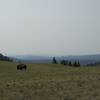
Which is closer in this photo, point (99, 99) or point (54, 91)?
point (99, 99)

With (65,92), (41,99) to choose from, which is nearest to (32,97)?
(41,99)

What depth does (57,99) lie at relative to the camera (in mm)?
19328

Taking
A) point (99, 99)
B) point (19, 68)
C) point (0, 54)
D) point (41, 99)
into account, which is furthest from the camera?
point (0, 54)

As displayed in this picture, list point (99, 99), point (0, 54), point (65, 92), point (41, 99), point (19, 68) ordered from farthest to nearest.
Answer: point (0, 54) → point (19, 68) → point (65, 92) → point (41, 99) → point (99, 99)

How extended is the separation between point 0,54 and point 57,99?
138m

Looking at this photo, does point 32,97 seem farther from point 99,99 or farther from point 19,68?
point 19,68

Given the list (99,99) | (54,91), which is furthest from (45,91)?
(99,99)

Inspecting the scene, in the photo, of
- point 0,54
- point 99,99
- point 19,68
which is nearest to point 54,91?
point 99,99

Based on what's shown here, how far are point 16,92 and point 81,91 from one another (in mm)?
4311

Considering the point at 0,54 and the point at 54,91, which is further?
the point at 0,54

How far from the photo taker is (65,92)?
71.8 ft

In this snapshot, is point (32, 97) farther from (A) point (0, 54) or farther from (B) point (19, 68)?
(A) point (0, 54)

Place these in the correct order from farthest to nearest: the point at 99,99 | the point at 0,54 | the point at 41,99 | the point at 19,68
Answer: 1. the point at 0,54
2. the point at 19,68
3. the point at 41,99
4. the point at 99,99

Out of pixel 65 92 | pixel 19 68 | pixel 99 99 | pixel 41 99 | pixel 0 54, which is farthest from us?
pixel 0 54
